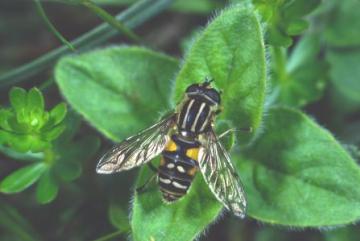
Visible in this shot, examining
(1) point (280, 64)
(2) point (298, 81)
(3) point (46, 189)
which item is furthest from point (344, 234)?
(3) point (46, 189)

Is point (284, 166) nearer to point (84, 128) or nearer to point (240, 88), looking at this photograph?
point (240, 88)

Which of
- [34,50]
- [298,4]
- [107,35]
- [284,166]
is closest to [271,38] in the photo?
[298,4]

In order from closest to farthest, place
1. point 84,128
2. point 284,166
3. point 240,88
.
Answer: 1. point 240,88
2. point 284,166
3. point 84,128

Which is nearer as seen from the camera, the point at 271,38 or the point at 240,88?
the point at 240,88

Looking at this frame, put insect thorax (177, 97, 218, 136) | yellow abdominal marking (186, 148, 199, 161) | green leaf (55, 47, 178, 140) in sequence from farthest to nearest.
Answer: green leaf (55, 47, 178, 140), insect thorax (177, 97, 218, 136), yellow abdominal marking (186, 148, 199, 161)

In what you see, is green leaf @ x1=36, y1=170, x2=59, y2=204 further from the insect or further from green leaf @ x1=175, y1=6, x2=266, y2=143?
green leaf @ x1=175, y1=6, x2=266, y2=143

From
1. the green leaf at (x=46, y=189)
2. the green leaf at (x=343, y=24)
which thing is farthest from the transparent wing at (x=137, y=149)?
the green leaf at (x=343, y=24)

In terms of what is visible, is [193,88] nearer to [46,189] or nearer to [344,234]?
[46,189]

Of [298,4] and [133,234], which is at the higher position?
[298,4]

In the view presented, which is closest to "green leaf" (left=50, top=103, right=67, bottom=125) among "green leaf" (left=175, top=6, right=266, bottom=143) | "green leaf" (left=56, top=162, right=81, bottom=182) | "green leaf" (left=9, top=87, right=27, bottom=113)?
"green leaf" (left=9, top=87, right=27, bottom=113)
